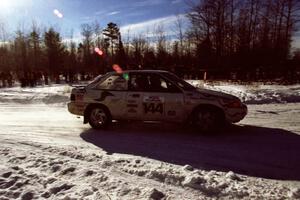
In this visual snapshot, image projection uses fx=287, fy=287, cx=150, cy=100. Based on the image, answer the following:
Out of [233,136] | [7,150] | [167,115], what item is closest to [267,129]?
[233,136]

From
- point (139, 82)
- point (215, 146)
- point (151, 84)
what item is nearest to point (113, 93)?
point (139, 82)

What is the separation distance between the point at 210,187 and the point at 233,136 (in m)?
3.17

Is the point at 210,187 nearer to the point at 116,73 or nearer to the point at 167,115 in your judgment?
the point at 167,115

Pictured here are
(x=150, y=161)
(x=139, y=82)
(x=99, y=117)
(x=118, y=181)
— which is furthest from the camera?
(x=99, y=117)

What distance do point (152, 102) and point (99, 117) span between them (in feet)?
5.63

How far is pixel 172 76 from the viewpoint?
795cm

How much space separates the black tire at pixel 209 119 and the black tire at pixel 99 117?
2551mm

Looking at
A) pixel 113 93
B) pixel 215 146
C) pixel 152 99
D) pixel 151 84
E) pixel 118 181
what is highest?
pixel 151 84

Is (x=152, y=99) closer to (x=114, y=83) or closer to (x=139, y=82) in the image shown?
(x=139, y=82)

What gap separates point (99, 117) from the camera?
8312 millimetres

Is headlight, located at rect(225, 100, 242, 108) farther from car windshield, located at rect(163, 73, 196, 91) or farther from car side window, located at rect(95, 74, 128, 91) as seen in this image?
car side window, located at rect(95, 74, 128, 91)

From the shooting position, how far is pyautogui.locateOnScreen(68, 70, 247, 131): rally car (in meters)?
7.41

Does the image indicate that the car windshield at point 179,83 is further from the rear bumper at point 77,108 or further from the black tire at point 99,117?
the rear bumper at point 77,108

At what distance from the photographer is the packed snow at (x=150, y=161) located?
4.28 m
